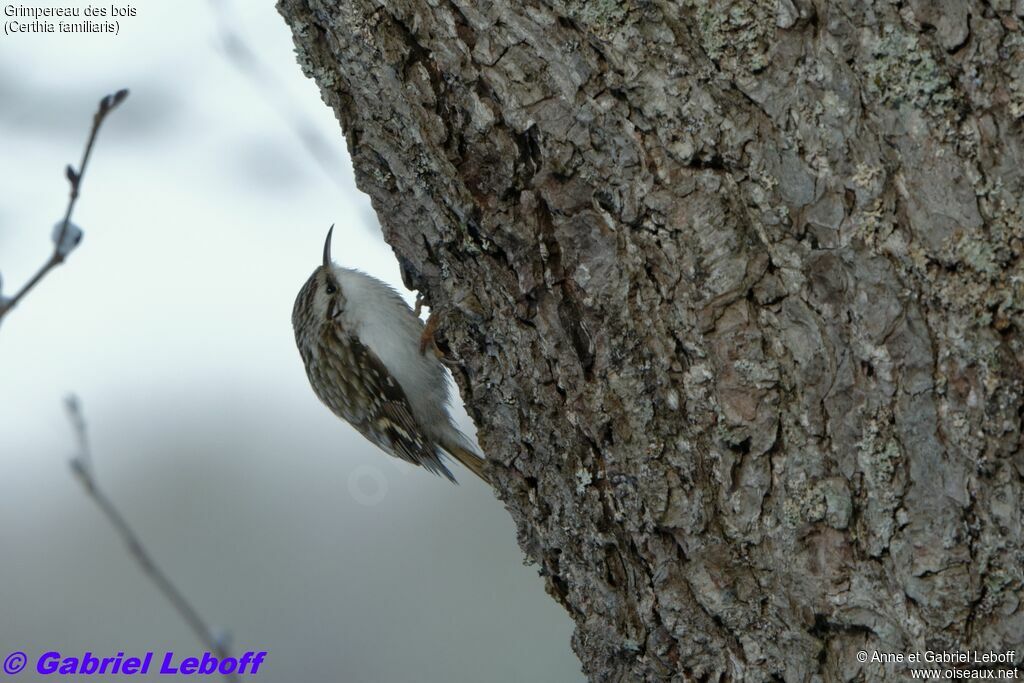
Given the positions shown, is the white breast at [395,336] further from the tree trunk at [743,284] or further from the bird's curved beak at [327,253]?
the tree trunk at [743,284]

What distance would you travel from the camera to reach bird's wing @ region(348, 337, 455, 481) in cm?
302

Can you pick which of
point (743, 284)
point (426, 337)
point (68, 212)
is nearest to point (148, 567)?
point (68, 212)

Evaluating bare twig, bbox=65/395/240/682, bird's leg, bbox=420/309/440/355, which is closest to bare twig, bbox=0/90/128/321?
bare twig, bbox=65/395/240/682

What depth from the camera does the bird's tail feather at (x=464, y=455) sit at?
118 inches

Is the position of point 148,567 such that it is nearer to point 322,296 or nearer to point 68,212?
point 68,212

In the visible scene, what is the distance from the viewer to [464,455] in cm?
303

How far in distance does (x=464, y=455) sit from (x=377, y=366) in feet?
1.23

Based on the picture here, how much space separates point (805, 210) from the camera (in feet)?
4.29

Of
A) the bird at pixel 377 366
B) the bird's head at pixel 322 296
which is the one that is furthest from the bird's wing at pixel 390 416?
the bird's head at pixel 322 296

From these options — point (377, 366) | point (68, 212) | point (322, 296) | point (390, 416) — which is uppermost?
point (322, 296)

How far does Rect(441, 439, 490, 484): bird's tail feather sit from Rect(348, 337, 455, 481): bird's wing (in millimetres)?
58

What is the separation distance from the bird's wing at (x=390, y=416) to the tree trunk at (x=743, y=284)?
1440 millimetres

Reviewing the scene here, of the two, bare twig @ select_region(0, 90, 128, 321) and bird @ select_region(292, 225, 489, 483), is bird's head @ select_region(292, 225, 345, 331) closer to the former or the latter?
bird @ select_region(292, 225, 489, 483)

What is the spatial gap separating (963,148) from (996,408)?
1.06ft
